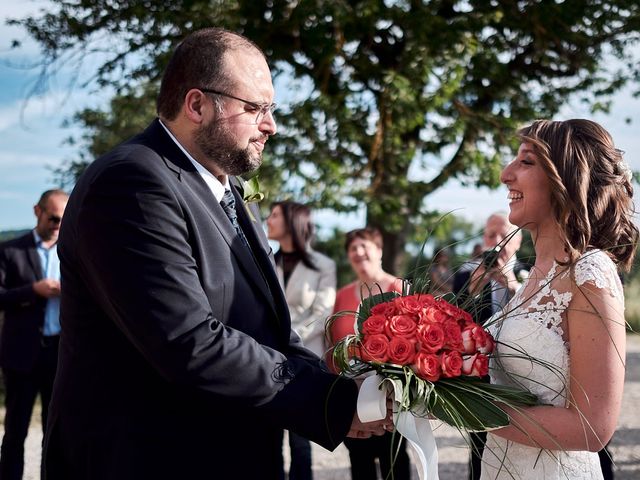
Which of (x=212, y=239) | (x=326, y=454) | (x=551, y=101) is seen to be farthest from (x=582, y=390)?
(x=551, y=101)

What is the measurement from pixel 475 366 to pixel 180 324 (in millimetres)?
954

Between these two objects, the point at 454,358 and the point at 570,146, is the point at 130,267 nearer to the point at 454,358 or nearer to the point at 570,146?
the point at 454,358

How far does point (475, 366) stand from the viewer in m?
2.50

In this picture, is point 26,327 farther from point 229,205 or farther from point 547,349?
point 547,349

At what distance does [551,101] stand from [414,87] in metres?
3.14

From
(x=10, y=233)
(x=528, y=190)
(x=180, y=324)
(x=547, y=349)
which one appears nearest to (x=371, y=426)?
(x=547, y=349)

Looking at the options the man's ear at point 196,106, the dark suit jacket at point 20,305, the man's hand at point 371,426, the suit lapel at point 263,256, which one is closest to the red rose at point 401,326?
the man's hand at point 371,426

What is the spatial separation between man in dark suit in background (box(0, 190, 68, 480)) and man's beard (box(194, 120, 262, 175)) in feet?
13.2

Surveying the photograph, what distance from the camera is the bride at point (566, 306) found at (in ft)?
8.41

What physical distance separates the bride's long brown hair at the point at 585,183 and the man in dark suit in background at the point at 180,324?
1.00 m

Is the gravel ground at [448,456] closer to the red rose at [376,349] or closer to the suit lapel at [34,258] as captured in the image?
the suit lapel at [34,258]

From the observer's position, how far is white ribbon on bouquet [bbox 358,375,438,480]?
249 centimetres

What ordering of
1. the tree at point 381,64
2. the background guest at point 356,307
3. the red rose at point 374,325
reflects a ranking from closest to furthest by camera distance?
the red rose at point 374,325 < the background guest at point 356,307 < the tree at point 381,64

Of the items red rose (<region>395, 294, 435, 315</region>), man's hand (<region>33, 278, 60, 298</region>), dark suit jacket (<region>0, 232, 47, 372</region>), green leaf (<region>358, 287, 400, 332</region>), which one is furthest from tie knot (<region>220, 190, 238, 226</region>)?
dark suit jacket (<region>0, 232, 47, 372</region>)
